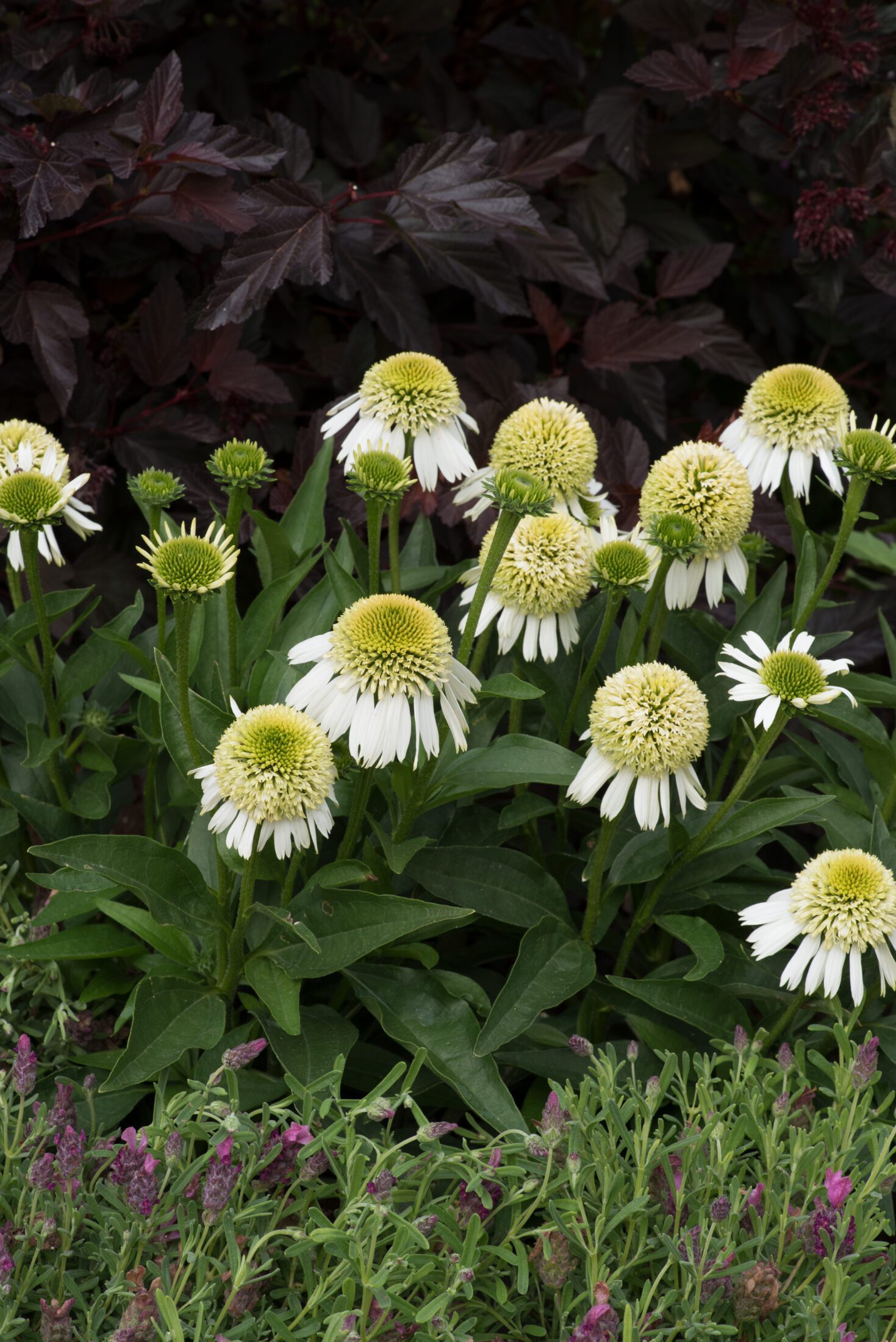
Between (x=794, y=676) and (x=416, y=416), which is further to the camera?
(x=416, y=416)

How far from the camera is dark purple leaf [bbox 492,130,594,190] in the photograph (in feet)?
7.64

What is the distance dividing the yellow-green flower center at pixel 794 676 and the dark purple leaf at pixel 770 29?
1.50 meters

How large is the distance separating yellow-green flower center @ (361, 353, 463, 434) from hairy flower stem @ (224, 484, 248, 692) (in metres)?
0.22

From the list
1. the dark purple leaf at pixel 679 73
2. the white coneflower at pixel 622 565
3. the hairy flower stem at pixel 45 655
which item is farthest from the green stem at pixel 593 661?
the dark purple leaf at pixel 679 73

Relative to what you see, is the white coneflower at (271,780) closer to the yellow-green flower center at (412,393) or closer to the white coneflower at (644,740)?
the white coneflower at (644,740)

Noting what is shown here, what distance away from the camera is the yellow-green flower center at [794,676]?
1.38m

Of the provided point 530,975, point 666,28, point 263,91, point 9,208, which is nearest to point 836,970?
point 530,975

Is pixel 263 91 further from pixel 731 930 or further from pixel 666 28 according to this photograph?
pixel 731 930

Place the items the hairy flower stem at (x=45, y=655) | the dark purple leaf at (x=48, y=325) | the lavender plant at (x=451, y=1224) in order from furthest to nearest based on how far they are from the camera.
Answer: the dark purple leaf at (x=48, y=325) → the hairy flower stem at (x=45, y=655) → the lavender plant at (x=451, y=1224)

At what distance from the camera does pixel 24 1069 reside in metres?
1.19

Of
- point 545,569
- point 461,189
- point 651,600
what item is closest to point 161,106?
point 461,189

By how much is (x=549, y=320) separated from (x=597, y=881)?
1.29 meters

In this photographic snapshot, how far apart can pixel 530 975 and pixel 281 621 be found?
2.10 ft

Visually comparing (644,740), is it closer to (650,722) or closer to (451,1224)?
(650,722)
